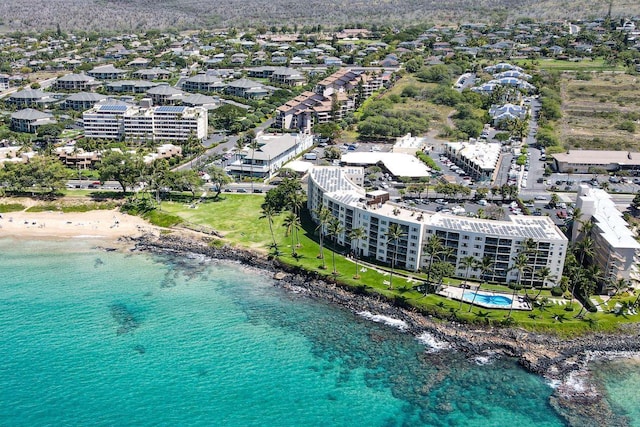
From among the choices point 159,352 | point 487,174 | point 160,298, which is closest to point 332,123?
point 487,174

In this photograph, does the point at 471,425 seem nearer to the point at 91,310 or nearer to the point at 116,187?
the point at 91,310

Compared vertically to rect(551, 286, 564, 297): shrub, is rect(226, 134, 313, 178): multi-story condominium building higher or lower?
higher

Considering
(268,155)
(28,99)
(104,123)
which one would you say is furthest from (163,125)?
(28,99)

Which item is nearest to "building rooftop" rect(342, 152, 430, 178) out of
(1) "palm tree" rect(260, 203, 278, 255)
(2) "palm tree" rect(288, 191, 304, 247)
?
(2) "palm tree" rect(288, 191, 304, 247)

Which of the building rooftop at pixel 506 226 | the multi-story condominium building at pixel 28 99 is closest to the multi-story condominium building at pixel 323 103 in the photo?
the multi-story condominium building at pixel 28 99

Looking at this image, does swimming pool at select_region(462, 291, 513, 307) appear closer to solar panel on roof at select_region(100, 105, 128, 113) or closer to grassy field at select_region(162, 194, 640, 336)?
grassy field at select_region(162, 194, 640, 336)

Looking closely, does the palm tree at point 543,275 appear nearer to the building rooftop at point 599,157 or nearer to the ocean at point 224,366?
the ocean at point 224,366

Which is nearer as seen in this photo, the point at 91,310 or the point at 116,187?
the point at 91,310
